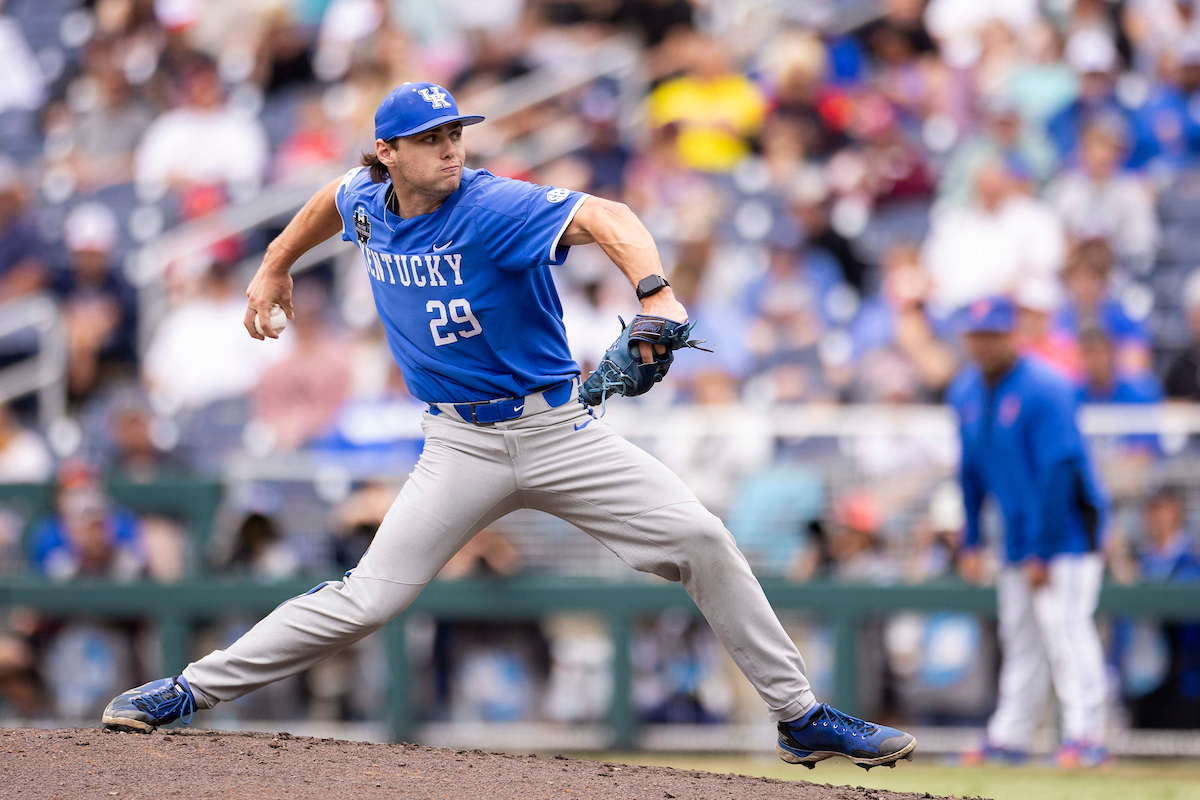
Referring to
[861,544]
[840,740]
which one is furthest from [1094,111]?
[840,740]

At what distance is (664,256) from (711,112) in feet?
4.73

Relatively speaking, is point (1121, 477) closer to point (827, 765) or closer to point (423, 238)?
point (827, 765)

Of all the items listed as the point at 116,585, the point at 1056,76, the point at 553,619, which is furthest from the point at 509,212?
the point at 1056,76

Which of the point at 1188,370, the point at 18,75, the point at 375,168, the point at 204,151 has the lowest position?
the point at 1188,370

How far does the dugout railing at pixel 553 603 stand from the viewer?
7.65 meters

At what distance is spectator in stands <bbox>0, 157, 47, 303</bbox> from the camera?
11.3 m

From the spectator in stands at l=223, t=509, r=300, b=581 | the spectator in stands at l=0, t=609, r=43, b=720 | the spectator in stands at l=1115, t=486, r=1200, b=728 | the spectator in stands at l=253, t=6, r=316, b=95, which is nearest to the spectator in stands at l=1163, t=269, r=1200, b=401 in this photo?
the spectator in stands at l=1115, t=486, r=1200, b=728

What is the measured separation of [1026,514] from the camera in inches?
278

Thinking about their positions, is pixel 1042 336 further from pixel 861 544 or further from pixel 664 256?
pixel 664 256

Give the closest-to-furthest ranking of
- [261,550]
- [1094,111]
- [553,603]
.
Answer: [553,603], [261,550], [1094,111]

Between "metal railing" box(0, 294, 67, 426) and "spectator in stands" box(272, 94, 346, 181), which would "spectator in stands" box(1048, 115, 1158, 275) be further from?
"metal railing" box(0, 294, 67, 426)

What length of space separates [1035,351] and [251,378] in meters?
5.43

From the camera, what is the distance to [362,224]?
4637mm

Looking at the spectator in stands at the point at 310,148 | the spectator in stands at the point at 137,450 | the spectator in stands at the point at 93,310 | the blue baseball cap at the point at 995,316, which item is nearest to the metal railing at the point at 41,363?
the spectator in stands at the point at 93,310
